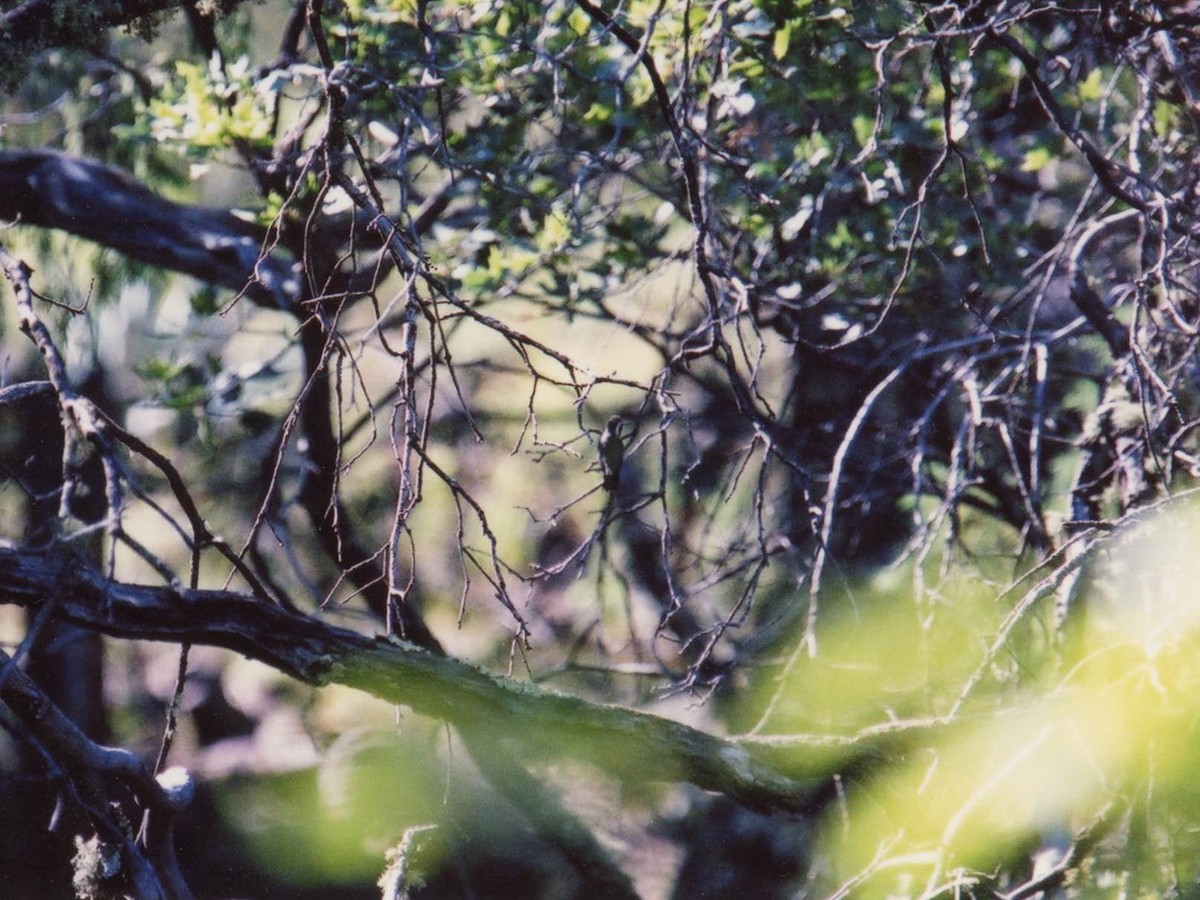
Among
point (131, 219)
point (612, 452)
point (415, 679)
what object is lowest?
point (415, 679)

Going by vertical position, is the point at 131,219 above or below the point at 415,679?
above

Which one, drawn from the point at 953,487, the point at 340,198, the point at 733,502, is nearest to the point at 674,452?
the point at 733,502

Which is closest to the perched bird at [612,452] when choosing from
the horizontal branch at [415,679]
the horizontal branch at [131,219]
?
the horizontal branch at [415,679]

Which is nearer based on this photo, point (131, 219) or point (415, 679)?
point (415, 679)

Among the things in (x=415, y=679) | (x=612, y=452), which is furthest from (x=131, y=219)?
(x=415, y=679)

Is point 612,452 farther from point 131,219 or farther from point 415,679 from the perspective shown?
point 131,219

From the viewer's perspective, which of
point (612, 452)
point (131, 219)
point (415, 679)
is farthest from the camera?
point (131, 219)

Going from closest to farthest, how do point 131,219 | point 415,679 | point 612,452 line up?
point 415,679 → point 612,452 → point 131,219

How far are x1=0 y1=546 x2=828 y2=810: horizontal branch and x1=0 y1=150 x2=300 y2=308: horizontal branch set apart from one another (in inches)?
60.9

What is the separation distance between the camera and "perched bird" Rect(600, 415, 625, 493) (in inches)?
81.9

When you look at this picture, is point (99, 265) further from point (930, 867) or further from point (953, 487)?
point (930, 867)

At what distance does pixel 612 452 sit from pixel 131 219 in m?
1.90

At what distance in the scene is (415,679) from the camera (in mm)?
2102

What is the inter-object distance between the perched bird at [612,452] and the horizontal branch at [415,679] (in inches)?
18.0
